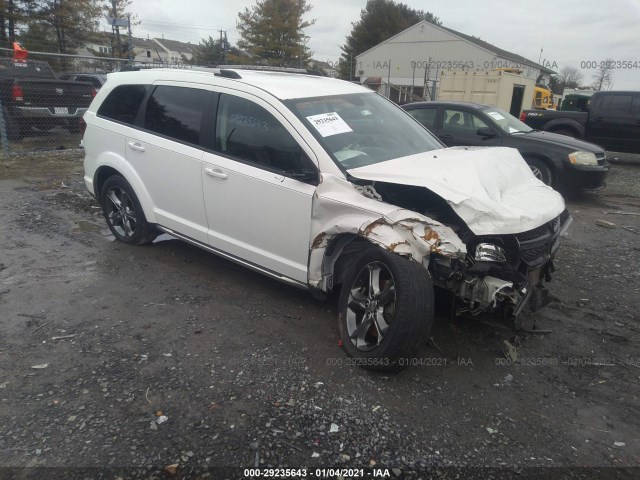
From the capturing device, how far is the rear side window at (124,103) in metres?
4.71

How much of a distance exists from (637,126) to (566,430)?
1130 centimetres

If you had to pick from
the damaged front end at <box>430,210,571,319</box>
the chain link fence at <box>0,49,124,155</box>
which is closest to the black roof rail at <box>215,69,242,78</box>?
the damaged front end at <box>430,210,571,319</box>

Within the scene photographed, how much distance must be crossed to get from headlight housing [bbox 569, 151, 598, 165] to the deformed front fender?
5902 millimetres

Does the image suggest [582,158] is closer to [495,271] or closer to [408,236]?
[495,271]

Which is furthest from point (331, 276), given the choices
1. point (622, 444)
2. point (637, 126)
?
point (637, 126)

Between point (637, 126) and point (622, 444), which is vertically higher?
point (637, 126)

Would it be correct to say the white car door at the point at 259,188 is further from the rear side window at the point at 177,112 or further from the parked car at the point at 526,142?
the parked car at the point at 526,142

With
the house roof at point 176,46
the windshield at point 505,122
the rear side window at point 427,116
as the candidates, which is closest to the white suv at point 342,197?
the rear side window at point 427,116

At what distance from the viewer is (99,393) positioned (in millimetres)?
2822

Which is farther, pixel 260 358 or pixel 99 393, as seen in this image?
pixel 260 358

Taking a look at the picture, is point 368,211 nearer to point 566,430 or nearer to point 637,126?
point 566,430

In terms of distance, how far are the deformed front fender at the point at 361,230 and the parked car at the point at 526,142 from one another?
5252mm

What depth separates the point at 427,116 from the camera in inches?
334

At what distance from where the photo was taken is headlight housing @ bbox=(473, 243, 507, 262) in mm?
3021
